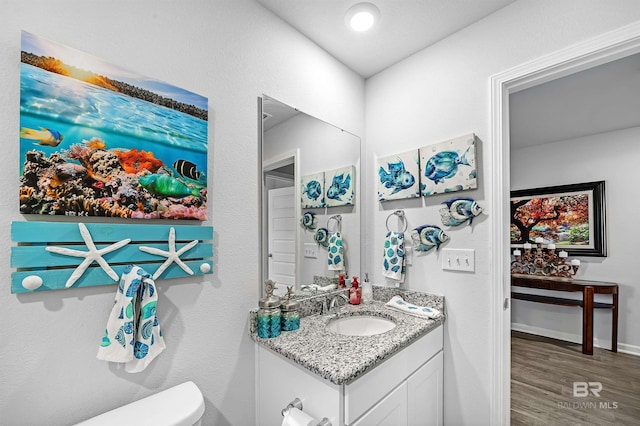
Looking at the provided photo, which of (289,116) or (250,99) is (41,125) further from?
(289,116)

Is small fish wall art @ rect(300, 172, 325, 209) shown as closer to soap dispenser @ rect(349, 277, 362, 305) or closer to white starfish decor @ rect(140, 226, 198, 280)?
soap dispenser @ rect(349, 277, 362, 305)

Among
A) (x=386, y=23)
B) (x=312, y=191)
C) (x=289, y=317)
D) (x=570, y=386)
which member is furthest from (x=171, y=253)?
(x=570, y=386)

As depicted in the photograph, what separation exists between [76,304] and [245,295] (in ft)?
2.01

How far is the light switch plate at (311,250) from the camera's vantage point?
1665mm

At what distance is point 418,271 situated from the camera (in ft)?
5.86

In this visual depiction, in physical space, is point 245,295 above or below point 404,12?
below

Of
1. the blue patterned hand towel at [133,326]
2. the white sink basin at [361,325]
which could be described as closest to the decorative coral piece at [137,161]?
the blue patterned hand towel at [133,326]

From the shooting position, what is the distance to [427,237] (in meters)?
1.72

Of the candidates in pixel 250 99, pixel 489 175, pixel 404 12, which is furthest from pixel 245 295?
pixel 404 12

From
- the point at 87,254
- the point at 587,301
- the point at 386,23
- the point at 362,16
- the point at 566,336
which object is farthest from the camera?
the point at 566,336

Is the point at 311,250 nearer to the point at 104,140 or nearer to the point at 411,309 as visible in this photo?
the point at 411,309

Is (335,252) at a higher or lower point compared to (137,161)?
lower

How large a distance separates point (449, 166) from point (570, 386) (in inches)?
90.9

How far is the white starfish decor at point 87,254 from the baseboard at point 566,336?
4.53 m
